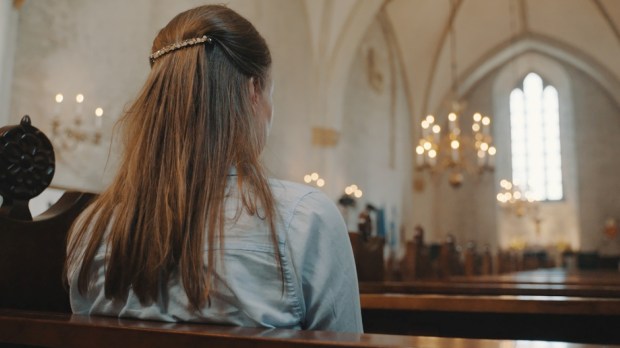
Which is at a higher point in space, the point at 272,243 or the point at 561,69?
the point at 561,69

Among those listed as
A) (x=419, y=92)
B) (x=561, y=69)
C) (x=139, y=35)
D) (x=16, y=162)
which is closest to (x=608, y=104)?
(x=561, y=69)

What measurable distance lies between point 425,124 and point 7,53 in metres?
6.41

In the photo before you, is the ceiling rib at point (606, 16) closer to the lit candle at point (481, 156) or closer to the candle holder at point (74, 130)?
the lit candle at point (481, 156)

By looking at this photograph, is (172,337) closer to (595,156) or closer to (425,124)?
(425,124)

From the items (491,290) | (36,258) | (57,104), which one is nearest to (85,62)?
(57,104)

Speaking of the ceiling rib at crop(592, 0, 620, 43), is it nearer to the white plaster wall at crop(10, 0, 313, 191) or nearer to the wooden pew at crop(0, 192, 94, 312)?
the white plaster wall at crop(10, 0, 313, 191)

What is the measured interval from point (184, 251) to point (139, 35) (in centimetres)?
780

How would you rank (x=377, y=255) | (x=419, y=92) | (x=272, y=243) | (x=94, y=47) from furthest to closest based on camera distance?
(x=419, y=92) → (x=94, y=47) → (x=377, y=255) → (x=272, y=243)

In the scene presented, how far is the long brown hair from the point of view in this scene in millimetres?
1228

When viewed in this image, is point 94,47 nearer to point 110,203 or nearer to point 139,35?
point 139,35

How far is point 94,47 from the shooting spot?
7.63 m

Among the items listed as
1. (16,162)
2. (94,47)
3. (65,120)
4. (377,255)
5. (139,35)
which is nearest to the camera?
(16,162)

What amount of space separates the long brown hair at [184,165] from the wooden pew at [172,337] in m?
0.17

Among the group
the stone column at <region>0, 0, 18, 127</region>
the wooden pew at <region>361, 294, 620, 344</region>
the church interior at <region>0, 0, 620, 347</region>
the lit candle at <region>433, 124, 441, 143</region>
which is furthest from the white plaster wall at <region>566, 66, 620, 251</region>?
the wooden pew at <region>361, 294, 620, 344</region>
